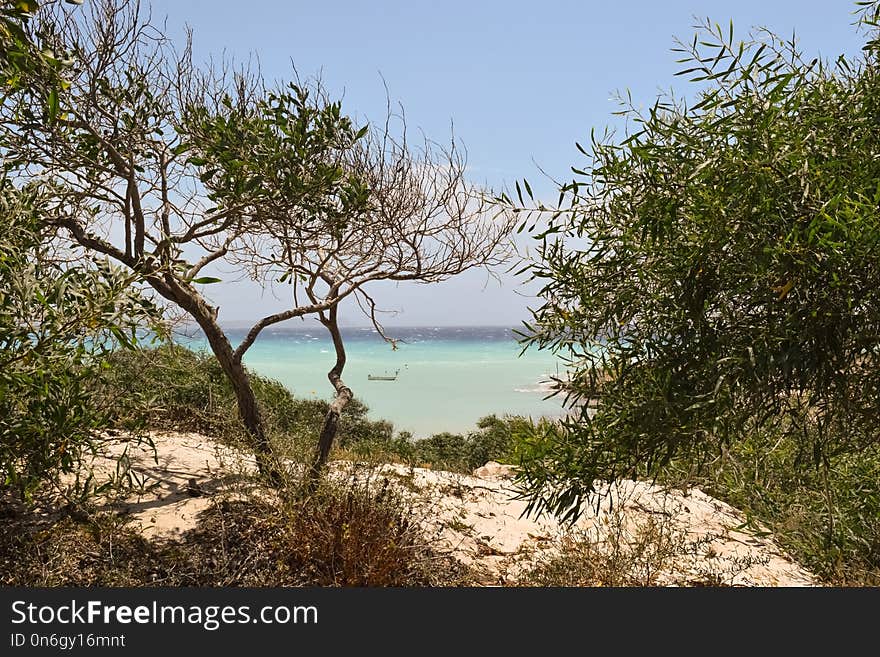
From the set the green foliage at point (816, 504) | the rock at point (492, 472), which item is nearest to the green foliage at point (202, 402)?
the rock at point (492, 472)

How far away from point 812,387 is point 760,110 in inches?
44.0

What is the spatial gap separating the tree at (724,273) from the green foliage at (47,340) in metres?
2.16

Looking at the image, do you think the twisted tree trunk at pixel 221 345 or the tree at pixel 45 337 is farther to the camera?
the twisted tree trunk at pixel 221 345

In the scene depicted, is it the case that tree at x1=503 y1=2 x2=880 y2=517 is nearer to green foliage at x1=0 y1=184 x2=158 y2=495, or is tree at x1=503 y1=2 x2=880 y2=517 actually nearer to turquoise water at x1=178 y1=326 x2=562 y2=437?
green foliage at x1=0 y1=184 x2=158 y2=495

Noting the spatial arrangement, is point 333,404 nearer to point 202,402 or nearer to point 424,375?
point 202,402

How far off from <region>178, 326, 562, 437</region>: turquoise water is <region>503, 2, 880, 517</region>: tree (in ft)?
18.7

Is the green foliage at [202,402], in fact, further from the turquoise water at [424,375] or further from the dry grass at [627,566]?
the dry grass at [627,566]

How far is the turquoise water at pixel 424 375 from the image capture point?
115 feet

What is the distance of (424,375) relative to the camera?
5962 cm

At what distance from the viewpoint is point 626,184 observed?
3104mm

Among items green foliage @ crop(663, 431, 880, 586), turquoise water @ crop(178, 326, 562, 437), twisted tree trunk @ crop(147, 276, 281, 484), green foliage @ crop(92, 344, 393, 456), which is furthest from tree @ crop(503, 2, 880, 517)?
turquoise water @ crop(178, 326, 562, 437)

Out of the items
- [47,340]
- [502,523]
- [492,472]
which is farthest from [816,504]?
[47,340]

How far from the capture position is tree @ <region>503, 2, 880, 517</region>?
2.51 m

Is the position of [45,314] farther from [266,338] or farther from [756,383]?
[266,338]
